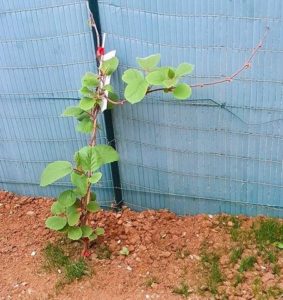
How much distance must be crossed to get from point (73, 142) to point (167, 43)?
106 cm

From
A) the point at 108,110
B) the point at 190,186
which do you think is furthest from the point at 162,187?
the point at 108,110

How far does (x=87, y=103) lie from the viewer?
333 centimetres

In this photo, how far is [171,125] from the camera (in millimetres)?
3664

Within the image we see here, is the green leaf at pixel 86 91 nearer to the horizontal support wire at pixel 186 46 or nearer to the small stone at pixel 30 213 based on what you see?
the horizontal support wire at pixel 186 46

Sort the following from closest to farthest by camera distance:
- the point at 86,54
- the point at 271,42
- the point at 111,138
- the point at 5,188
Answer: the point at 271,42 < the point at 86,54 < the point at 111,138 < the point at 5,188

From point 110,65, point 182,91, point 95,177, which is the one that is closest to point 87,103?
point 110,65

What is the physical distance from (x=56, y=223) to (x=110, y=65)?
1.09 metres

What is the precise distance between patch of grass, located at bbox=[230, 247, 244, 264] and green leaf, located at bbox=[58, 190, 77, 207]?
3.58 ft

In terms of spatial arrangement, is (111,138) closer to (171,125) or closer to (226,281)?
(171,125)

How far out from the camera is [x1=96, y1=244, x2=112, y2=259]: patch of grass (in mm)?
3631

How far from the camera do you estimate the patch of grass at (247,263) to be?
345 centimetres

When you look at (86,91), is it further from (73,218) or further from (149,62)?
(73,218)

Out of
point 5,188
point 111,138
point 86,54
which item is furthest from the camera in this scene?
point 5,188

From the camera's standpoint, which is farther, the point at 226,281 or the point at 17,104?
the point at 17,104
